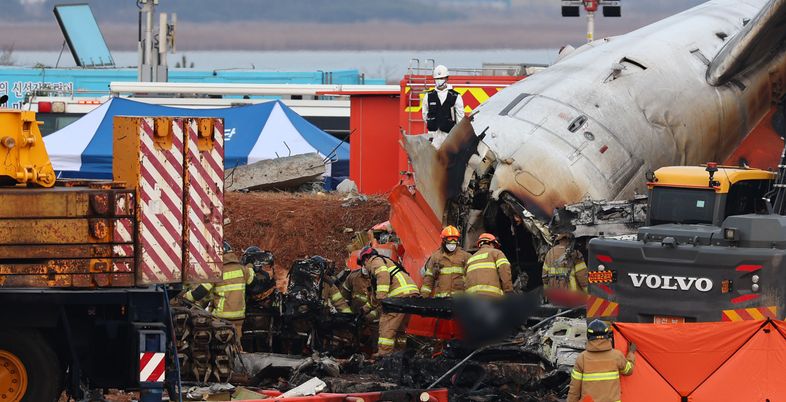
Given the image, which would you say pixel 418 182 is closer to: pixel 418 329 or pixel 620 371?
pixel 418 329

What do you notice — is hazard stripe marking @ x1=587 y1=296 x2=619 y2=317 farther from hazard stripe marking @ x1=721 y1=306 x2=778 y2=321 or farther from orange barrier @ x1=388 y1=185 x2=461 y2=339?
orange barrier @ x1=388 y1=185 x2=461 y2=339

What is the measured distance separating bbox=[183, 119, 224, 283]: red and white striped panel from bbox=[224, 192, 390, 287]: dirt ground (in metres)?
12.6

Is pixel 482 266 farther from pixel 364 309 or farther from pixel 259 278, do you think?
pixel 259 278

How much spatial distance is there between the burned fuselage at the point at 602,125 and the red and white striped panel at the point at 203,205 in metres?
6.17

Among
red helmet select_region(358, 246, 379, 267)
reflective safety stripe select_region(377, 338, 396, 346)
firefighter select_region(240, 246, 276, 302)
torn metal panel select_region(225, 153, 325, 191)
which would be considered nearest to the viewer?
reflective safety stripe select_region(377, 338, 396, 346)

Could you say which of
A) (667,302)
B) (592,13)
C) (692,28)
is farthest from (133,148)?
(592,13)

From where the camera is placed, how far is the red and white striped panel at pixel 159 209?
11844mm

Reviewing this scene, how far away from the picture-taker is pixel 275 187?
29.6 metres

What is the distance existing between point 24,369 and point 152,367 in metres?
1.10

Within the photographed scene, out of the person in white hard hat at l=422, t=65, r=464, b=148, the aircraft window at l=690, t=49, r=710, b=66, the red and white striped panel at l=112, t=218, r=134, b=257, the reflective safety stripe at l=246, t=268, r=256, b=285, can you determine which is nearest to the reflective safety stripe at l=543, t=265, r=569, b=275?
the person in white hard hat at l=422, t=65, r=464, b=148

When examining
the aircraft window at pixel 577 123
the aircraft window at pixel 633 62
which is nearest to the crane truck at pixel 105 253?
the aircraft window at pixel 577 123

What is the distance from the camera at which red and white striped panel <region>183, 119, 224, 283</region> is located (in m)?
12.1

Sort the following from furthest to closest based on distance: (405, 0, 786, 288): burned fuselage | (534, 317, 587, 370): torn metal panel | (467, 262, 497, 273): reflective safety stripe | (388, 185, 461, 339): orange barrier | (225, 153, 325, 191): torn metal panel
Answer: (225, 153, 325, 191): torn metal panel, (388, 185, 461, 339): orange barrier, (405, 0, 786, 288): burned fuselage, (467, 262, 497, 273): reflective safety stripe, (534, 317, 587, 370): torn metal panel

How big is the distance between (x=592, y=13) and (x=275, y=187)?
8.65 meters
